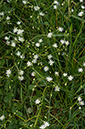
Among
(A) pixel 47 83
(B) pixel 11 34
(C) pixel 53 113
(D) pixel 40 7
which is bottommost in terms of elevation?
(C) pixel 53 113

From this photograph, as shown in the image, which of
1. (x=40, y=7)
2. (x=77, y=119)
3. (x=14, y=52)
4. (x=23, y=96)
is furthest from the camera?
(x=40, y=7)

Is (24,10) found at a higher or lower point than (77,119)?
higher

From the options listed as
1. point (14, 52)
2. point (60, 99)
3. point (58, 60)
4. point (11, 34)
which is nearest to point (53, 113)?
point (60, 99)

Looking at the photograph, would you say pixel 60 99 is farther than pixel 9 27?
No

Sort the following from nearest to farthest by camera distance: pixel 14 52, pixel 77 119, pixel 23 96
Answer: pixel 77 119, pixel 23 96, pixel 14 52

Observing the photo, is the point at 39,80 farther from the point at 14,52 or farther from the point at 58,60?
the point at 14,52

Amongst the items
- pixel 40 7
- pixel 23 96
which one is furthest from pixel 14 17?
pixel 23 96

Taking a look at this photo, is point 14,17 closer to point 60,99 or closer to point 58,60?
point 58,60
